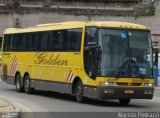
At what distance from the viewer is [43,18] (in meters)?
69.2

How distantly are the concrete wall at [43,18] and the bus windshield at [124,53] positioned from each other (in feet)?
150

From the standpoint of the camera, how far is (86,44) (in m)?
23.4

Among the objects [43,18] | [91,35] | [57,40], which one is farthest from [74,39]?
[43,18]

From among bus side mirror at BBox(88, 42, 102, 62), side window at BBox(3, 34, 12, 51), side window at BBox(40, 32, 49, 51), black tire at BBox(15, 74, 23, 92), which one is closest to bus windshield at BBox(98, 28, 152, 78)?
bus side mirror at BBox(88, 42, 102, 62)

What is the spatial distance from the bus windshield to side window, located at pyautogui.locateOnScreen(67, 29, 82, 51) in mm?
1454

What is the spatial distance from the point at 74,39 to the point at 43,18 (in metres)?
45.1

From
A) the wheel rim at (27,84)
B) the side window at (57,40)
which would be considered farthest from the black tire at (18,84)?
the side window at (57,40)

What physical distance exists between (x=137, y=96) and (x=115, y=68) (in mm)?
1328

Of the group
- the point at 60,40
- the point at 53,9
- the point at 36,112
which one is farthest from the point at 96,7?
the point at 36,112

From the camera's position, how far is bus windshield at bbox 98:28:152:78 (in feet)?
73.6

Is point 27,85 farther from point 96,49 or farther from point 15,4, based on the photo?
point 15,4

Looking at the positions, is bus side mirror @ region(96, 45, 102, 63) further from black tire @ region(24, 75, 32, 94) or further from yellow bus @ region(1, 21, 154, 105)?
black tire @ region(24, 75, 32, 94)

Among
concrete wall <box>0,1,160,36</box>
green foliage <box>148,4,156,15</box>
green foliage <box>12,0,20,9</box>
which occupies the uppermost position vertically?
green foliage <box>12,0,20,9</box>

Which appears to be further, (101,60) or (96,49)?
(96,49)
